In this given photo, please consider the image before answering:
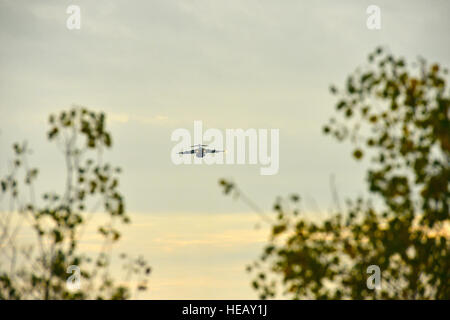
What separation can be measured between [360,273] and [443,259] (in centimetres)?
162

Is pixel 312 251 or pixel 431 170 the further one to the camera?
pixel 312 251

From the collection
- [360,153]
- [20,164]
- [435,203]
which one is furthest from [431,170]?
[20,164]

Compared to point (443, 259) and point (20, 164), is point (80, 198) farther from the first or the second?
point (443, 259)

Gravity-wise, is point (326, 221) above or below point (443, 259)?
above

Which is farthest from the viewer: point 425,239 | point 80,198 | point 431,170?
point 80,198

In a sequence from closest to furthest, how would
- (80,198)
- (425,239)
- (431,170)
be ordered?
(431,170) < (425,239) < (80,198)

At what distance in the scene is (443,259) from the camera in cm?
1115

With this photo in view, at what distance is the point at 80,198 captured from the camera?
41.3ft
